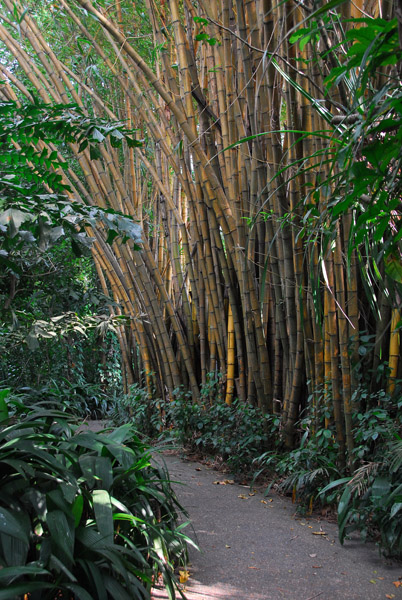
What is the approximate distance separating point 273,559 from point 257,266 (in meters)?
1.48

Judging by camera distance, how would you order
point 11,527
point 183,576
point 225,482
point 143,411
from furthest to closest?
point 143,411, point 225,482, point 183,576, point 11,527

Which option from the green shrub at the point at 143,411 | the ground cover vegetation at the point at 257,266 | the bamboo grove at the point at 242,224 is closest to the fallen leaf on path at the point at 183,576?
the ground cover vegetation at the point at 257,266

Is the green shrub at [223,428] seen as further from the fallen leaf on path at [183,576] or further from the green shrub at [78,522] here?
the fallen leaf on path at [183,576]

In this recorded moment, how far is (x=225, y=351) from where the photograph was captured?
10.3ft

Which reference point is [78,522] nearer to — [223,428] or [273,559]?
[273,559]

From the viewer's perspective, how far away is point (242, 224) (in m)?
2.79

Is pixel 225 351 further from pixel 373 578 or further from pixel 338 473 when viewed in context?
pixel 373 578

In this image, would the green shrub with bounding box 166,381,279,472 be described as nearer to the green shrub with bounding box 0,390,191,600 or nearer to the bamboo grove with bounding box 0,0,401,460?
the bamboo grove with bounding box 0,0,401,460

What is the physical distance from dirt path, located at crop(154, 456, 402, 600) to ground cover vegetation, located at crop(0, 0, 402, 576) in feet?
0.34

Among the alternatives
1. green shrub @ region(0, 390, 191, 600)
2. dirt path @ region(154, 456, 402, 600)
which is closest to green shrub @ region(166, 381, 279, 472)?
dirt path @ region(154, 456, 402, 600)

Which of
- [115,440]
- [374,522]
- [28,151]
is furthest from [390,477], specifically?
[28,151]

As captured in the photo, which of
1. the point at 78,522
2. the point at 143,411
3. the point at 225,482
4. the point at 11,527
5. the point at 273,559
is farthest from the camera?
the point at 143,411

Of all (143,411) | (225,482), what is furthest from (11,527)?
(143,411)

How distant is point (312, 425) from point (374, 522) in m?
0.56
